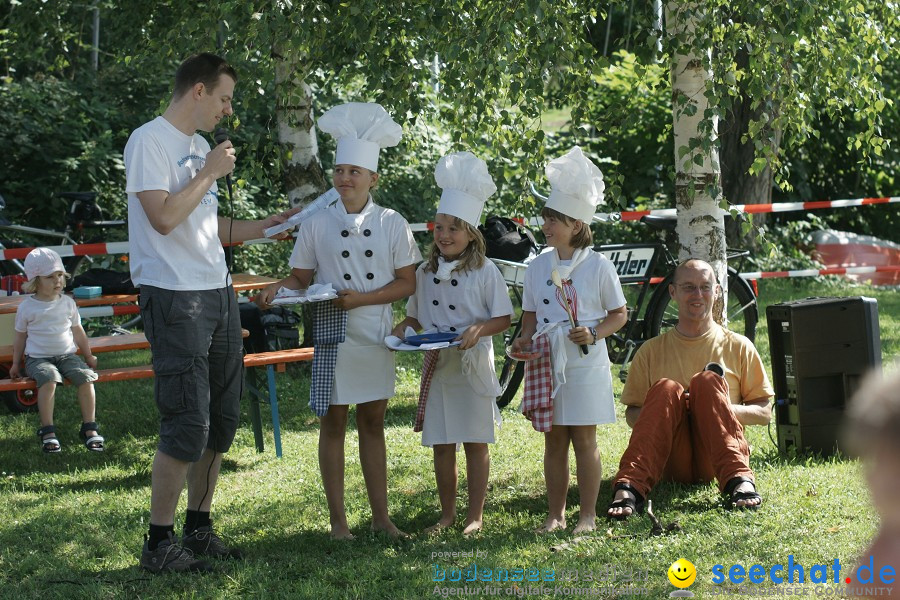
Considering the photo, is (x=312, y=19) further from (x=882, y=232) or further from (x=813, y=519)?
(x=882, y=232)

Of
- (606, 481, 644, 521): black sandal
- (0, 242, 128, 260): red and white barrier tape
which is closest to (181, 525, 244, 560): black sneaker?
(606, 481, 644, 521): black sandal

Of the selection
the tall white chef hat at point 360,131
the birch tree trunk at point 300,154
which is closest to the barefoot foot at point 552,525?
the tall white chef hat at point 360,131

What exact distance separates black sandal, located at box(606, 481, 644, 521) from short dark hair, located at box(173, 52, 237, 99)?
2.48 metres

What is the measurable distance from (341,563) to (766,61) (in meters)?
3.35

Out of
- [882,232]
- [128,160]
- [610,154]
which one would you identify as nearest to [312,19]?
[128,160]

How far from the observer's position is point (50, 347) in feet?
21.8

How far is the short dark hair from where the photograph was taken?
421 centimetres

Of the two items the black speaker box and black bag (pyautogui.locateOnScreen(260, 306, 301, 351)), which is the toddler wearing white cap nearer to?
black bag (pyautogui.locateOnScreen(260, 306, 301, 351))

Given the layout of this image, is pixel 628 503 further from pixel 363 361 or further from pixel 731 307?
pixel 731 307

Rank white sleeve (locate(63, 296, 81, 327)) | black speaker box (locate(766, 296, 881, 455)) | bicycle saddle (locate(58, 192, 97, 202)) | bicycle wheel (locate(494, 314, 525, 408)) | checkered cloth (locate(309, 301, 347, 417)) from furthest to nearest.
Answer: bicycle saddle (locate(58, 192, 97, 202)) < bicycle wheel (locate(494, 314, 525, 408)) < white sleeve (locate(63, 296, 81, 327)) < black speaker box (locate(766, 296, 881, 455)) < checkered cloth (locate(309, 301, 347, 417))

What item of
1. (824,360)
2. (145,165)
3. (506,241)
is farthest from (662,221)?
Result: (145,165)

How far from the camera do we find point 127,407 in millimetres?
7824

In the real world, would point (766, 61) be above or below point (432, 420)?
above

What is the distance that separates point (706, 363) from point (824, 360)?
800 mm
